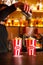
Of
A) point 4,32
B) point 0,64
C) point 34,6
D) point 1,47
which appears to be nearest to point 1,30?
point 4,32

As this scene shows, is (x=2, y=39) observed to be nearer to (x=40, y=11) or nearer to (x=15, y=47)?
(x=15, y=47)

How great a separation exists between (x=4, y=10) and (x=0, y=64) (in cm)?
88

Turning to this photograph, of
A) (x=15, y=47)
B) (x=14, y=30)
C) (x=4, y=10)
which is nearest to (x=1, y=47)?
(x=4, y=10)

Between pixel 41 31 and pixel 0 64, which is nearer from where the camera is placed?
pixel 0 64

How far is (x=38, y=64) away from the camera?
1032mm

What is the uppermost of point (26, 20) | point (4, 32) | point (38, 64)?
point (26, 20)

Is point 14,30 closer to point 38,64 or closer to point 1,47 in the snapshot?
point 1,47

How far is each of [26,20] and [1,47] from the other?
1191mm

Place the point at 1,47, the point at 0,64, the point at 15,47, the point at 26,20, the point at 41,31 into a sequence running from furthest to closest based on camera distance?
the point at 26,20
the point at 41,31
the point at 1,47
the point at 15,47
the point at 0,64

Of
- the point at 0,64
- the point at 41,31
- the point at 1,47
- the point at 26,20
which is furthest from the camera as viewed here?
the point at 26,20

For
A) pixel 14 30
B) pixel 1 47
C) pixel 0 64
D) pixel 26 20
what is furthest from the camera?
pixel 26 20

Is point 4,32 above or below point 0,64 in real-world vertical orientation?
above

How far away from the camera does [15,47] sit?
1305mm

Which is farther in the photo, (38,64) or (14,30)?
(14,30)
